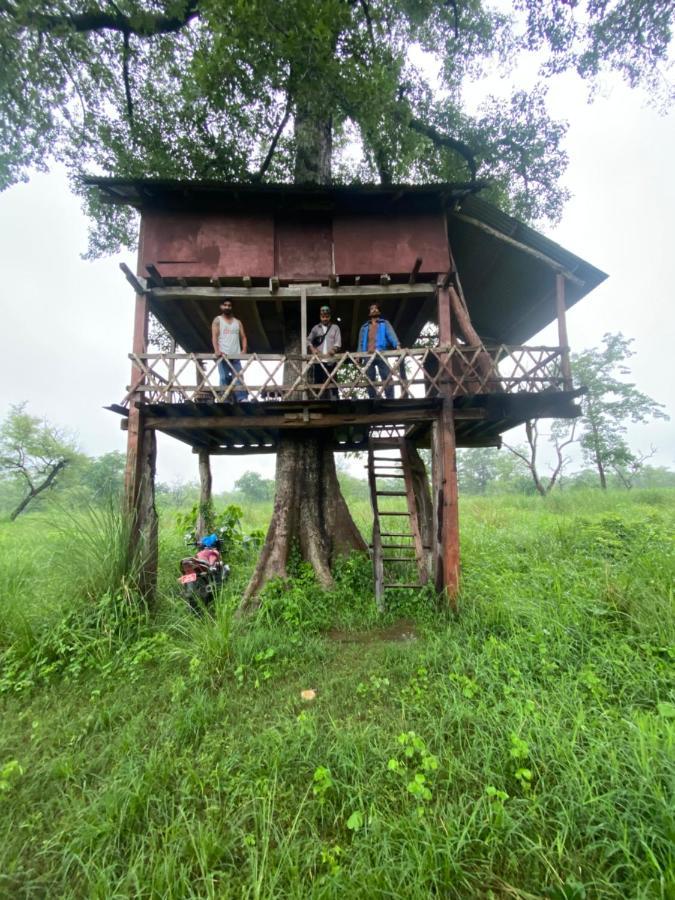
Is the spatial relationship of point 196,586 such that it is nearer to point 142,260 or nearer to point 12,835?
point 12,835

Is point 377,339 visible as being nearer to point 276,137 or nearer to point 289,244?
point 289,244

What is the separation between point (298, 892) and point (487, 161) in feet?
44.5

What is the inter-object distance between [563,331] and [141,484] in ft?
25.9

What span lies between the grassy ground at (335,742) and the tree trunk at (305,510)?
4.24ft

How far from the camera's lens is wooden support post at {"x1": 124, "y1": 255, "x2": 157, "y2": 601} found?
5371 millimetres

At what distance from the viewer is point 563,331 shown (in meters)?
6.37

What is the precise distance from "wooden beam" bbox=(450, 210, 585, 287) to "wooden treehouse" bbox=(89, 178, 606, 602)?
4cm

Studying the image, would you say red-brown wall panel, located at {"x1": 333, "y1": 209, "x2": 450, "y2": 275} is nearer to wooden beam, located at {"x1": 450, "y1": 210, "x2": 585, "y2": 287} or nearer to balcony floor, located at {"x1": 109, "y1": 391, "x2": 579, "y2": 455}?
wooden beam, located at {"x1": 450, "y1": 210, "x2": 585, "y2": 287}

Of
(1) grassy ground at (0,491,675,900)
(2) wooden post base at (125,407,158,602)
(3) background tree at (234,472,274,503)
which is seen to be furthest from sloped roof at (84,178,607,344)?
(3) background tree at (234,472,274,503)

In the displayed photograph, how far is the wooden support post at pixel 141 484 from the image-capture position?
5371 millimetres

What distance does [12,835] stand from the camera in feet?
7.24

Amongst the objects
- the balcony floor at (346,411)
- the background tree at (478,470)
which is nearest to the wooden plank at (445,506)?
the balcony floor at (346,411)

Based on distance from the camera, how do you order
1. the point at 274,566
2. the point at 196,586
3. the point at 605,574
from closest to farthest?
the point at 605,574 < the point at 196,586 < the point at 274,566

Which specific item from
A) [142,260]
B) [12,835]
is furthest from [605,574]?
[142,260]
